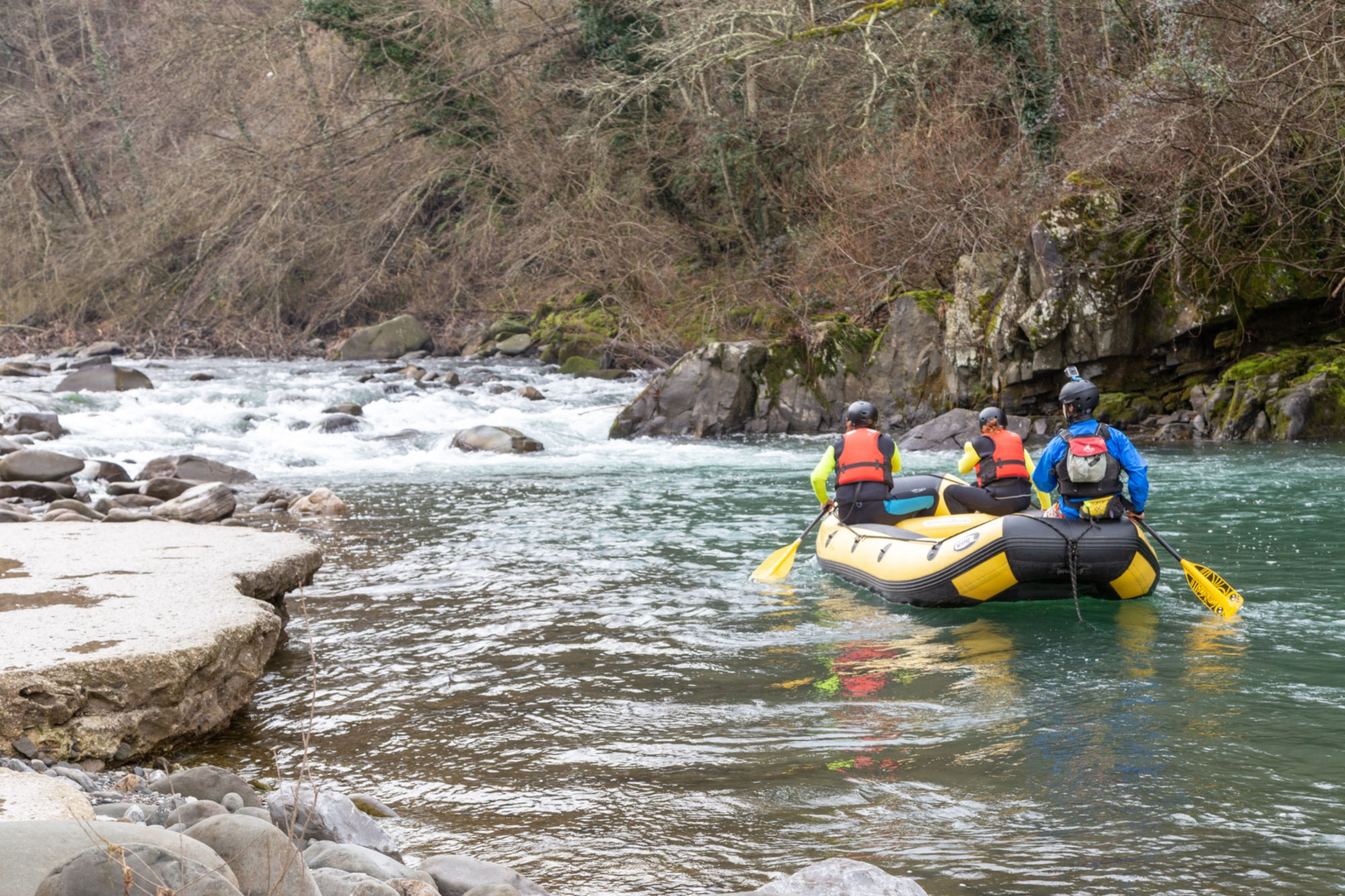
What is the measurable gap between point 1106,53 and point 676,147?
758 centimetres

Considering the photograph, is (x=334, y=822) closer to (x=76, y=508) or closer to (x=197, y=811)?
(x=197, y=811)

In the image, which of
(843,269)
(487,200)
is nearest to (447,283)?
(487,200)

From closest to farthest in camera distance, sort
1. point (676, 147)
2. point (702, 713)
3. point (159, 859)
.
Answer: point (159, 859) < point (702, 713) < point (676, 147)

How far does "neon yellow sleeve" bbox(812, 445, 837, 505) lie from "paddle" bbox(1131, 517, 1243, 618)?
2436mm

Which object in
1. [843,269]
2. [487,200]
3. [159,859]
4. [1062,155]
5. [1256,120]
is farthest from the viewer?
[487,200]

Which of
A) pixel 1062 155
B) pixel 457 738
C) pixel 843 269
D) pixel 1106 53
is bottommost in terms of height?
pixel 457 738

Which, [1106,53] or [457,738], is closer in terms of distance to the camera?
[457,738]

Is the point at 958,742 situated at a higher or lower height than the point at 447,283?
lower

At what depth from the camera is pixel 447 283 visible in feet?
80.7

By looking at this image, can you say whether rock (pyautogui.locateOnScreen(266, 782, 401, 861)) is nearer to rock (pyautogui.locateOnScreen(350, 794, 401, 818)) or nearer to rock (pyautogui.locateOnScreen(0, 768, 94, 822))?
rock (pyautogui.locateOnScreen(350, 794, 401, 818))

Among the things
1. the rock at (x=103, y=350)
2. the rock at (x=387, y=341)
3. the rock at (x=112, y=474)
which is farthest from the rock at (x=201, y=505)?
the rock at (x=103, y=350)

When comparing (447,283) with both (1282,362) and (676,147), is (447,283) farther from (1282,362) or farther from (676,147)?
(1282,362)

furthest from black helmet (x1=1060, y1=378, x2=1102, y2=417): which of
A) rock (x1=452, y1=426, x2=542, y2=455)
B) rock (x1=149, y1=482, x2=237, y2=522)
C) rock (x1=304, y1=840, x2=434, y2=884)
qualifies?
rock (x1=452, y1=426, x2=542, y2=455)

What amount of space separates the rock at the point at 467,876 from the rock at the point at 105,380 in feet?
52.5
